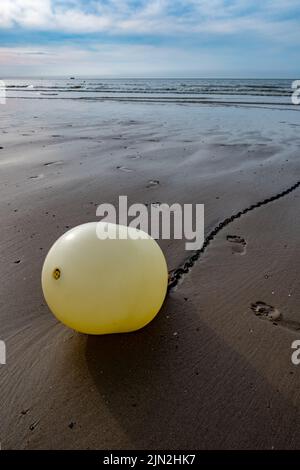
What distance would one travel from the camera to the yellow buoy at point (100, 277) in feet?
7.47

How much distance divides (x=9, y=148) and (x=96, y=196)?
430 cm

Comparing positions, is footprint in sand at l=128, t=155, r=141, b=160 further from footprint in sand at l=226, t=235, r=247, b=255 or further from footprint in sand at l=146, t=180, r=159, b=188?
Answer: footprint in sand at l=226, t=235, r=247, b=255

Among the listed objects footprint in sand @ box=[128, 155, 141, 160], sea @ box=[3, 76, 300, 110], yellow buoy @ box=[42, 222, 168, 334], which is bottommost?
yellow buoy @ box=[42, 222, 168, 334]

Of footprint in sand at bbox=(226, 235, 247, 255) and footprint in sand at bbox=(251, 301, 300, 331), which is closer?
footprint in sand at bbox=(251, 301, 300, 331)

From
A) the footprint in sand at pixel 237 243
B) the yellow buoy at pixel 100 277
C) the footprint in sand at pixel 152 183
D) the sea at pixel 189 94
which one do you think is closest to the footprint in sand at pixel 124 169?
the footprint in sand at pixel 152 183

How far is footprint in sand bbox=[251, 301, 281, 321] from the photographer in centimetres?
299

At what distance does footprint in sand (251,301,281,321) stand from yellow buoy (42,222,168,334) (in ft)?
3.39

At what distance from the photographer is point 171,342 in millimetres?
2713

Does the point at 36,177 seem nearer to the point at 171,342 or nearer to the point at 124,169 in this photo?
the point at 124,169

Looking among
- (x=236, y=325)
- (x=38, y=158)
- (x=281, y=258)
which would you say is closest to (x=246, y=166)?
(x=281, y=258)

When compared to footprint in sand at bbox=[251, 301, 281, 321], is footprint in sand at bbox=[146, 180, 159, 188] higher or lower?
higher

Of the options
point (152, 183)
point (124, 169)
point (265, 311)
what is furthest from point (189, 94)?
point (265, 311)

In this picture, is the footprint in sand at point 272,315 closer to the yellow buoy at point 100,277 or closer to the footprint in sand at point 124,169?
the yellow buoy at point 100,277

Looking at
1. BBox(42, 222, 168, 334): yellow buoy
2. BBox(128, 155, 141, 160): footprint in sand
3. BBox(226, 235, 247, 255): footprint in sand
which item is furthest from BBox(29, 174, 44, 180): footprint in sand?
BBox(42, 222, 168, 334): yellow buoy
